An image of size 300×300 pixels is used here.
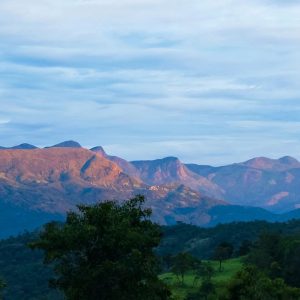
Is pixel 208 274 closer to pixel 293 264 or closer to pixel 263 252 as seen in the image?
pixel 263 252

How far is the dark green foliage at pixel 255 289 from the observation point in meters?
89.3

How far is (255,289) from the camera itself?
291ft

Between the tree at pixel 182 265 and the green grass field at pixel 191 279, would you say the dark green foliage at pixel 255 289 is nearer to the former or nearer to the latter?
the green grass field at pixel 191 279

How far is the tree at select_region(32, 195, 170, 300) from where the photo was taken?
54.4 meters

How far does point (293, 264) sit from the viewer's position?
142 meters

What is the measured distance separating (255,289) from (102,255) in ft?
125

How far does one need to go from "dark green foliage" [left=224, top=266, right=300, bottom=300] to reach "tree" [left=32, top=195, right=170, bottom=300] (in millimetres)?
34736

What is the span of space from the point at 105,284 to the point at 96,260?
2192 millimetres

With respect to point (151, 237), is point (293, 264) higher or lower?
lower

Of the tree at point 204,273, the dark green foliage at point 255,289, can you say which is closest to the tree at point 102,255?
the dark green foliage at point 255,289

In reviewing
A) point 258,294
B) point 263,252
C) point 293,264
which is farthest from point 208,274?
point 258,294

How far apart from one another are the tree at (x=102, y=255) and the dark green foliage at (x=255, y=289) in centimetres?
3474

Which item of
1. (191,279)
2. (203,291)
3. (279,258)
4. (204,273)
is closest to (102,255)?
(279,258)

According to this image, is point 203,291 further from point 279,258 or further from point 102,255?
point 102,255
